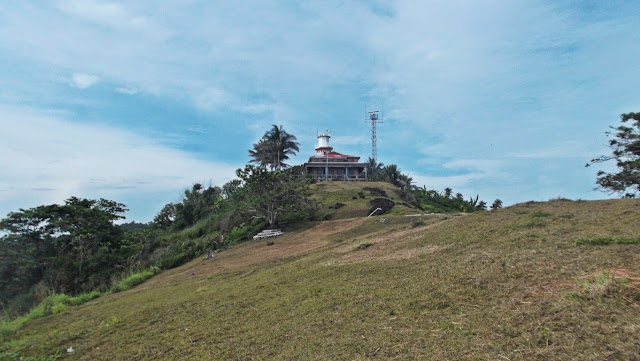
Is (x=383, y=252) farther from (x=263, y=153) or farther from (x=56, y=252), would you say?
(x=263, y=153)

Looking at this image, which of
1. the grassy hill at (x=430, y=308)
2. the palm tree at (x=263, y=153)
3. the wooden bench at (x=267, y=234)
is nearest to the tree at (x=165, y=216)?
the palm tree at (x=263, y=153)

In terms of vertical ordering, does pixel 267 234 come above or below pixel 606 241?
below

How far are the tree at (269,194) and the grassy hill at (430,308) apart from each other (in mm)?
17209

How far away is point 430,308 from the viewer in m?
4.18

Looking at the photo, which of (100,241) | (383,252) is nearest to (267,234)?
(100,241)

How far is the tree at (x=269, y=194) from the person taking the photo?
26422mm

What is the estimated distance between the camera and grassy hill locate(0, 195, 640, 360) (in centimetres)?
298

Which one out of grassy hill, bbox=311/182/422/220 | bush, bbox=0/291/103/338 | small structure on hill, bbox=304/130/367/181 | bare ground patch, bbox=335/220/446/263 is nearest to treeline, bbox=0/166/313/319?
grassy hill, bbox=311/182/422/220

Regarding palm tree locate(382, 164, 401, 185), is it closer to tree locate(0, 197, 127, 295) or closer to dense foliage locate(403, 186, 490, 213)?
dense foliage locate(403, 186, 490, 213)

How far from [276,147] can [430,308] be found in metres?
42.1

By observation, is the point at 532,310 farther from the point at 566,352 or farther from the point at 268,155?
the point at 268,155

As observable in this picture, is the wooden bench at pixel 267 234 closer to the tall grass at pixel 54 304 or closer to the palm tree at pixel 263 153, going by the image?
the tall grass at pixel 54 304

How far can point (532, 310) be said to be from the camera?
3.34m

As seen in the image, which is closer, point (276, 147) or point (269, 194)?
point (269, 194)
